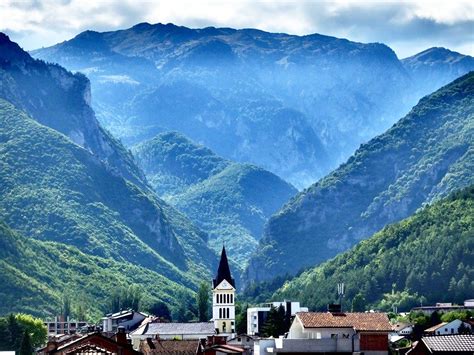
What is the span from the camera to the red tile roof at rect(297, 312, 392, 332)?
366 ft

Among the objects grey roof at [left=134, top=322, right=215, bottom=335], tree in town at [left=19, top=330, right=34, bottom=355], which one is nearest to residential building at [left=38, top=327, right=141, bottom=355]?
tree in town at [left=19, top=330, right=34, bottom=355]

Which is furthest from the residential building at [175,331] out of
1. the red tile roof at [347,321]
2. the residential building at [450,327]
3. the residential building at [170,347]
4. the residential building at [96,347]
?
the red tile roof at [347,321]

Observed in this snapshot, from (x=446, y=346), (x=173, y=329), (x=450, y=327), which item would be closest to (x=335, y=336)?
(x=446, y=346)

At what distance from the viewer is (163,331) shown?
7259 inches

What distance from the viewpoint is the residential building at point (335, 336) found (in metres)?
108

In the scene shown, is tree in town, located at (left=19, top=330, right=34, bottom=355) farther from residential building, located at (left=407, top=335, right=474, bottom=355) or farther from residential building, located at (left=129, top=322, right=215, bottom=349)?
residential building, located at (left=407, top=335, right=474, bottom=355)

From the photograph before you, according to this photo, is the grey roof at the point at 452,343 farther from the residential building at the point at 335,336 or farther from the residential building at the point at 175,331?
the residential building at the point at 175,331

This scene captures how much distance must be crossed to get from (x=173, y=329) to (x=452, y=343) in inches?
3237

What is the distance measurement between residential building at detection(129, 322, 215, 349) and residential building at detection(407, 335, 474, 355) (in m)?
70.3

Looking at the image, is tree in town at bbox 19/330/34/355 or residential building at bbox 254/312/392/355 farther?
tree in town at bbox 19/330/34/355

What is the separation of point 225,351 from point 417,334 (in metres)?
65.6

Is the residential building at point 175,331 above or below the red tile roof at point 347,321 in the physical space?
above

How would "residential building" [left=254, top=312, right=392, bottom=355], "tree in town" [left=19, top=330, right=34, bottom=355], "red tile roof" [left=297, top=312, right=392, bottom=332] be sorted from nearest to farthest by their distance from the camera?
"residential building" [left=254, top=312, right=392, bottom=355] < "red tile roof" [left=297, top=312, right=392, bottom=332] < "tree in town" [left=19, top=330, right=34, bottom=355]

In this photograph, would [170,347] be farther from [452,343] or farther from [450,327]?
[450,327]
